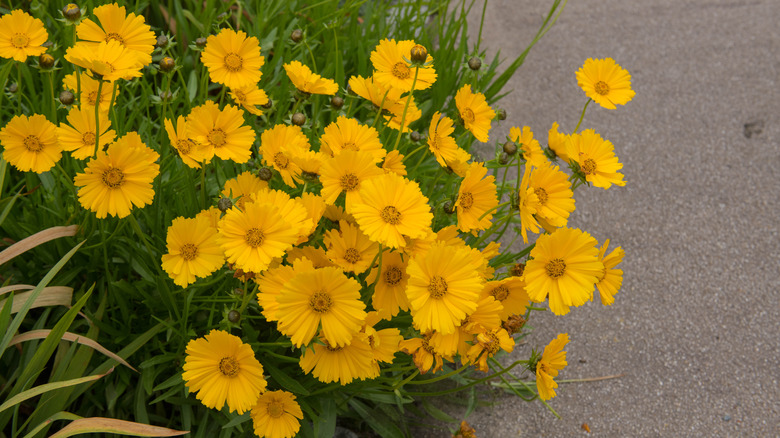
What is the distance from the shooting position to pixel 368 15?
273 cm

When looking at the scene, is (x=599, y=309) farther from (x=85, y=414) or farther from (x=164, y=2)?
(x=164, y=2)

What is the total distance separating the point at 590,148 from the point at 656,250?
4.12ft

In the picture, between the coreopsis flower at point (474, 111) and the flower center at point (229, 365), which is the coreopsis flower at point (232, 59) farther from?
the flower center at point (229, 365)

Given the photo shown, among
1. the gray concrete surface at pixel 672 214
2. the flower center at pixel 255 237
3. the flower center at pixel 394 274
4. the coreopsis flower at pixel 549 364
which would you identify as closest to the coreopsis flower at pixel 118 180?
the flower center at pixel 255 237

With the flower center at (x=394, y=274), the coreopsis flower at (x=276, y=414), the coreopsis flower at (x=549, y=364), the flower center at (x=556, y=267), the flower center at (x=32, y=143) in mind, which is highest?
the flower center at (x=32, y=143)

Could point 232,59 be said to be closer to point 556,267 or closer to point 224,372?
point 224,372

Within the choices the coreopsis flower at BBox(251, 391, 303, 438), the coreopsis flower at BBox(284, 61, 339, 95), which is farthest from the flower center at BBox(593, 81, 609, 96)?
the coreopsis flower at BBox(251, 391, 303, 438)

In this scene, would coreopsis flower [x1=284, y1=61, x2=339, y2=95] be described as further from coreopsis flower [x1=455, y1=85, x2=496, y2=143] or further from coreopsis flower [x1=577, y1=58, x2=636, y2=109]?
coreopsis flower [x1=577, y1=58, x2=636, y2=109]

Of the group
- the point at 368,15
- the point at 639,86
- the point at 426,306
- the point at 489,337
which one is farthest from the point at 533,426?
the point at 639,86

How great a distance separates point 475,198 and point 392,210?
0.82 feet

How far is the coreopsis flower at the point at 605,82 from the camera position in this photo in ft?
5.31

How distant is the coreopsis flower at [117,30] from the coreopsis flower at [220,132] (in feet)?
0.60

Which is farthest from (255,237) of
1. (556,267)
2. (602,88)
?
(602,88)

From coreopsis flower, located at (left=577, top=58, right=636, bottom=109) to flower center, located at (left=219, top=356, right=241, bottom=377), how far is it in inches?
37.0
